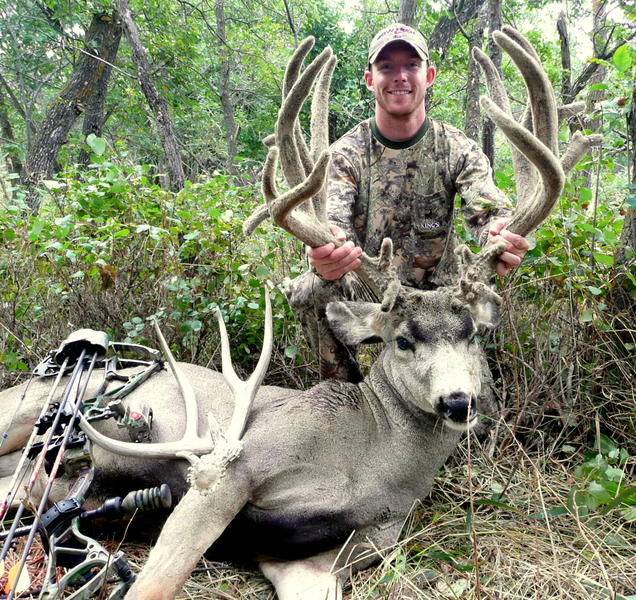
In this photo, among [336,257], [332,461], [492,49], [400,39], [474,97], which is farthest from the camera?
[474,97]

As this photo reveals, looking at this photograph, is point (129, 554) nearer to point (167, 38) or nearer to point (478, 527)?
point (478, 527)

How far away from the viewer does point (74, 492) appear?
260 cm

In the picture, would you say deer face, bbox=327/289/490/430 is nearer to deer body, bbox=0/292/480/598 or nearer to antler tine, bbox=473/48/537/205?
deer body, bbox=0/292/480/598

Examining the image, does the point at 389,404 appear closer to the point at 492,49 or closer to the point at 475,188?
the point at 475,188

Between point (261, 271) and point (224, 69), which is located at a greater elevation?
point (224, 69)

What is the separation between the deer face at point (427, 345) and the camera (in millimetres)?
2678

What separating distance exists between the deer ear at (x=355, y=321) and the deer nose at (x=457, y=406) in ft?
2.43

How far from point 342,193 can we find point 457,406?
2.03m

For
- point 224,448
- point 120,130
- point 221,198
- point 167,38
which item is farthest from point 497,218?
point 120,130

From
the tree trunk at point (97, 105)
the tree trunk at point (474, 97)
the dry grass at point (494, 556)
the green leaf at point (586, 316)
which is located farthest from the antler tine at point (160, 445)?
the tree trunk at point (97, 105)

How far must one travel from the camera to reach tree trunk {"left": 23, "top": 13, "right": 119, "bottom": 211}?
29.9ft

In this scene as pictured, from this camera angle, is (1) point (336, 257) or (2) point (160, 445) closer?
(2) point (160, 445)

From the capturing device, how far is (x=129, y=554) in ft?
9.95

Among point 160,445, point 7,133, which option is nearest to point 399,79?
point 160,445
